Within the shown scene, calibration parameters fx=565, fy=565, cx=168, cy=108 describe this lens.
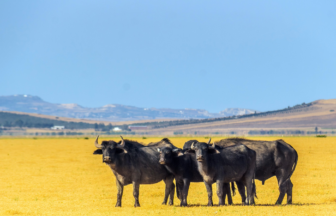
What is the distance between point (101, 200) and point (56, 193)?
399 centimetres

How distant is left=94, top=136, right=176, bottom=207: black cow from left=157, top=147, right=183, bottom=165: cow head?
79 cm

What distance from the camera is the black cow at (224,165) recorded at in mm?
21969

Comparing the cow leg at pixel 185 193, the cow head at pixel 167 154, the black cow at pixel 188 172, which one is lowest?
the cow leg at pixel 185 193

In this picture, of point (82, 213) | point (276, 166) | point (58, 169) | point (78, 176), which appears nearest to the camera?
point (82, 213)

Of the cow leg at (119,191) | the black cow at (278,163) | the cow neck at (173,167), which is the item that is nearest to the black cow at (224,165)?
the black cow at (278,163)

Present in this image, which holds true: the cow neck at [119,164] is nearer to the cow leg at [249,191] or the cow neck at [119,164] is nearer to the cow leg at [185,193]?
the cow leg at [185,193]

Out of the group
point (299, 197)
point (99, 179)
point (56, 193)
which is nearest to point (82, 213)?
point (56, 193)

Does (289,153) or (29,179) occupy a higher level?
(289,153)

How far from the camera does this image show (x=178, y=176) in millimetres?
23203

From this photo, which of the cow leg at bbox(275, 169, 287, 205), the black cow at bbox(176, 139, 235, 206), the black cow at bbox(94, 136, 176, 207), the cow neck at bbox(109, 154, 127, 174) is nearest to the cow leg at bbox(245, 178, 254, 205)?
the black cow at bbox(176, 139, 235, 206)

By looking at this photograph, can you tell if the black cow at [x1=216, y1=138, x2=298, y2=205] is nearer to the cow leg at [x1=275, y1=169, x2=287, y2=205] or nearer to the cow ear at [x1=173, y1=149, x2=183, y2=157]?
the cow leg at [x1=275, y1=169, x2=287, y2=205]

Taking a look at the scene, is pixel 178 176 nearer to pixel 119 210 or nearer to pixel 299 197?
pixel 119 210

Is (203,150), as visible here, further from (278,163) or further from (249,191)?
(278,163)

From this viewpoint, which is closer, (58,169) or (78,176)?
(78,176)
